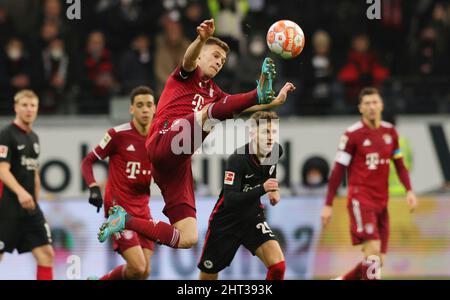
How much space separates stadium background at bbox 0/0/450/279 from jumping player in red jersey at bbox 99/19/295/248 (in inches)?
154

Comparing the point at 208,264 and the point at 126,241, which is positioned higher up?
the point at 126,241

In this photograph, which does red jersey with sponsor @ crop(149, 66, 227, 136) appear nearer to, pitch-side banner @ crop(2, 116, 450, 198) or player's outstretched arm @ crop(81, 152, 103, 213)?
player's outstretched arm @ crop(81, 152, 103, 213)

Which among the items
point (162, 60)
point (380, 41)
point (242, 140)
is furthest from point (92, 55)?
point (380, 41)

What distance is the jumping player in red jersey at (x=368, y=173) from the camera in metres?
12.3

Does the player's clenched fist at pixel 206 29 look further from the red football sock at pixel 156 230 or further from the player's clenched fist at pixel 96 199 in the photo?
the player's clenched fist at pixel 96 199

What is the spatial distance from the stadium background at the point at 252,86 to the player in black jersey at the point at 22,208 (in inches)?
92.3

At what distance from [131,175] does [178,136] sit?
163 centimetres

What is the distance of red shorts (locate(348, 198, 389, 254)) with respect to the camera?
12.3 m

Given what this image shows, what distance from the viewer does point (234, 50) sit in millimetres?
15633

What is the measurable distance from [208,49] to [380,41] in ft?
22.1

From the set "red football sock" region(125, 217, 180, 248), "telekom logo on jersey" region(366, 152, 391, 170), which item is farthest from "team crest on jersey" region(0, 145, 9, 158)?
"telekom logo on jersey" region(366, 152, 391, 170)

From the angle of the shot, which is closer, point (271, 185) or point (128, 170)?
point (271, 185)

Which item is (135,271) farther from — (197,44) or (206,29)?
(206,29)

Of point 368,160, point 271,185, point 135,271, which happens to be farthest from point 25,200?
point 368,160
